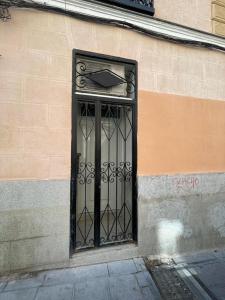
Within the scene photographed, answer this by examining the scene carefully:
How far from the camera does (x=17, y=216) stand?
3627mm

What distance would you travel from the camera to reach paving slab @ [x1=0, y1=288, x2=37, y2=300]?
10.4 ft

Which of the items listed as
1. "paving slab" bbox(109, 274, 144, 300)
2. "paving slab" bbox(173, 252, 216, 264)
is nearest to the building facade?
"paving slab" bbox(173, 252, 216, 264)

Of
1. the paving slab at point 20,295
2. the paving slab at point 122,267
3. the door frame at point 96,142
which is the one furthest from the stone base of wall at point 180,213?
the paving slab at point 20,295

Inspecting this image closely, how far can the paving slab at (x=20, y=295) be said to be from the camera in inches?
124

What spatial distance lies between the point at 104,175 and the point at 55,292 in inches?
72.2

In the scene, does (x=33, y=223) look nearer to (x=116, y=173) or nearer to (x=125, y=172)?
(x=116, y=173)

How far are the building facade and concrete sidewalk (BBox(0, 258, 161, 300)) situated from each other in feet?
0.81

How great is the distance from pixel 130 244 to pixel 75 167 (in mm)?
1591

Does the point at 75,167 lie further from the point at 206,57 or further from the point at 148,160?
the point at 206,57

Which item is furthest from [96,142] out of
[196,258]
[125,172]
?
[196,258]

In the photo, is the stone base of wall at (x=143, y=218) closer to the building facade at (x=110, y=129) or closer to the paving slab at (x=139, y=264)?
the building facade at (x=110, y=129)

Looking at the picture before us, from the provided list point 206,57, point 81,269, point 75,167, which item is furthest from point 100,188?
point 206,57

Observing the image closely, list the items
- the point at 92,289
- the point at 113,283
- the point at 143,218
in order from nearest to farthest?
the point at 92,289 → the point at 113,283 → the point at 143,218

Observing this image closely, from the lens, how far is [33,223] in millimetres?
3701
